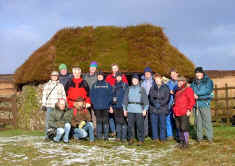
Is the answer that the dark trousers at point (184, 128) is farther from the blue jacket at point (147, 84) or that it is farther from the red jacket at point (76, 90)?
the red jacket at point (76, 90)

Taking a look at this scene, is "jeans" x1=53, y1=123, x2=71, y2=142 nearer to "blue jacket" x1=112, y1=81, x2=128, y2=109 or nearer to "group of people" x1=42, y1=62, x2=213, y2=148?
"group of people" x1=42, y1=62, x2=213, y2=148

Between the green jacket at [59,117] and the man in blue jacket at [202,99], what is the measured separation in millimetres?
3038

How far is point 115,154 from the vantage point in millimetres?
5473

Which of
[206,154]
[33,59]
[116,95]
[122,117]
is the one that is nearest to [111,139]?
[122,117]

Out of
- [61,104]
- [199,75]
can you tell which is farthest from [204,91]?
[61,104]

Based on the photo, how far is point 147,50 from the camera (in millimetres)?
9148

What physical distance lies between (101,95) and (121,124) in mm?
862

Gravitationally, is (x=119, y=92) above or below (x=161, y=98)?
above

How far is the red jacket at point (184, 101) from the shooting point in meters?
6.03

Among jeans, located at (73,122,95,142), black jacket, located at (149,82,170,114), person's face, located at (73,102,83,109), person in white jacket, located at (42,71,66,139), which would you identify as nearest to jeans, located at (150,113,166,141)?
black jacket, located at (149,82,170,114)

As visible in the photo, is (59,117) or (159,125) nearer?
(59,117)

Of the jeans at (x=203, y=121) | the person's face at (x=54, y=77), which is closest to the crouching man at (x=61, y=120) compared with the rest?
the person's face at (x=54, y=77)

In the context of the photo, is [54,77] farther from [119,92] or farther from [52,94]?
[119,92]

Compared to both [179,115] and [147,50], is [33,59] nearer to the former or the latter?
[147,50]
